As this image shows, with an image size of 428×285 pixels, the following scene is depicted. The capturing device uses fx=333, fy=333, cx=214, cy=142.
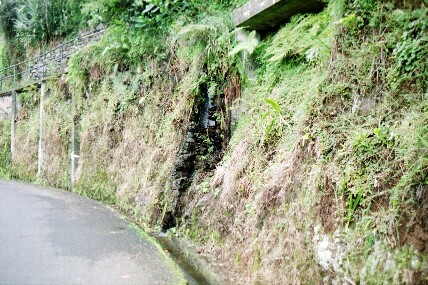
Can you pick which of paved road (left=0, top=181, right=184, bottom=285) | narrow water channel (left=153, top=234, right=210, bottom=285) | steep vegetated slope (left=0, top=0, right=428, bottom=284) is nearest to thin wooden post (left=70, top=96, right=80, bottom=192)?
steep vegetated slope (left=0, top=0, right=428, bottom=284)

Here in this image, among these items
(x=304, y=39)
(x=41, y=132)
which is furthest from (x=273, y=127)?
(x=41, y=132)

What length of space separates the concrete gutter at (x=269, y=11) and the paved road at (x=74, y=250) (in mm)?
3983

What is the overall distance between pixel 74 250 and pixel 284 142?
3.33 meters

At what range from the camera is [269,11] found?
5148 mm

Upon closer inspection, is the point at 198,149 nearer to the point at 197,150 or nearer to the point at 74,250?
the point at 197,150

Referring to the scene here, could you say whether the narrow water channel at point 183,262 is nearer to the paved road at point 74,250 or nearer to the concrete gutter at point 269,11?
the paved road at point 74,250

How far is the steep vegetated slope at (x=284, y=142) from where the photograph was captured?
2.72 m

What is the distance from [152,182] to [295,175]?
3852 millimetres

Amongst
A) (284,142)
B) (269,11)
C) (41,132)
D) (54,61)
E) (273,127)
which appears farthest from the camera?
(54,61)

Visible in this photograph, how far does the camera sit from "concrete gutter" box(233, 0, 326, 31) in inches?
191

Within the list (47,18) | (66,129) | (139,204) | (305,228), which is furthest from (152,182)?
(47,18)

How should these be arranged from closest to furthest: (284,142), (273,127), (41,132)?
(284,142) < (273,127) < (41,132)

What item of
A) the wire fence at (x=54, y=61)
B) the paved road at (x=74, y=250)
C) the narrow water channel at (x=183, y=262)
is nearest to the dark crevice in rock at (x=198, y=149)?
the narrow water channel at (x=183, y=262)

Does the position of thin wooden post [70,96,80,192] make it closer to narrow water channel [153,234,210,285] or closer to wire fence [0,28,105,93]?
wire fence [0,28,105,93]
